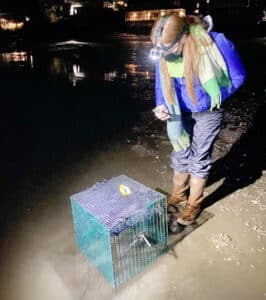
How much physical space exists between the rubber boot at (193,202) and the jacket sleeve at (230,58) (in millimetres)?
1018

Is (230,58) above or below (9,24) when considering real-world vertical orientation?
above

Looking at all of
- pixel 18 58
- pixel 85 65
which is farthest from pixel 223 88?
pixel 18 58

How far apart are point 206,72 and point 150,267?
68.7 inches

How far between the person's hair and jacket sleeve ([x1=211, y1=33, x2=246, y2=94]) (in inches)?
8.4

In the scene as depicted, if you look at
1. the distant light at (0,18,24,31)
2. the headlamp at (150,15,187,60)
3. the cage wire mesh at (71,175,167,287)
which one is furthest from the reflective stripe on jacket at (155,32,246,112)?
the distant light at (0,18,24,31)

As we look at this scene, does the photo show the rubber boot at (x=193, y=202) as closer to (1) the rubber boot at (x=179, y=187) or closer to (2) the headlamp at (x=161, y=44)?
(1) the rubber boot at (x=179, y=187)

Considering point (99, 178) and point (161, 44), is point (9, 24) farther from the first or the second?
point (161, 44)

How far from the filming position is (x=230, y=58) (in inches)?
97.9

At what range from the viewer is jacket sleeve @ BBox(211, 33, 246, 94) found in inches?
96.9

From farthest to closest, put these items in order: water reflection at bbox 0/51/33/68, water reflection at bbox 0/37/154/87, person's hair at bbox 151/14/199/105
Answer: water reflection at bbox 0/51/33/68
water reflection at bbox 0/37/154/87
person's hair at bbox 151/14/199/105

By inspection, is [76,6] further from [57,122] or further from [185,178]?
[185,178]

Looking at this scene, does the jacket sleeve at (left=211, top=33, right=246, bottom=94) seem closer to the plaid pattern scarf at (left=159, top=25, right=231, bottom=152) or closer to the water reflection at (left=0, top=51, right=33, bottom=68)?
the plaid pattern scarf at (left=159, top=25, right=231, bottom=152)

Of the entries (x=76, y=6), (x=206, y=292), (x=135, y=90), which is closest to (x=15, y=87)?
(x=135, y=90)

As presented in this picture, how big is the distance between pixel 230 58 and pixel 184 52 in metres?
0.38
